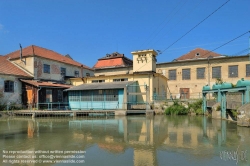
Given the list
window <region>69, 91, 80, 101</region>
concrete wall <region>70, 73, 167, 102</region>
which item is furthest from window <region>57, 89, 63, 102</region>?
concrete wall <region>70, 73, 167, 102</region>

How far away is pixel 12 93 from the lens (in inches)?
862

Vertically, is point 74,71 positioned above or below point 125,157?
above

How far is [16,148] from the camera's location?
741 cm

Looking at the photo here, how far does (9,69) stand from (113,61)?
1739 cm

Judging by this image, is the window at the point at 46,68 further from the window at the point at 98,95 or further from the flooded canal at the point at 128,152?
the flooded canal at the point at 128,152

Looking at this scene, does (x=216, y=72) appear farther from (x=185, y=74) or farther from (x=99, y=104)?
(x=99, y=104)

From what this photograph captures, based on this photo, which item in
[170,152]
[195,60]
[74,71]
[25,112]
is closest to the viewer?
[170,152]

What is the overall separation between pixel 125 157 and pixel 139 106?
48.3 feet

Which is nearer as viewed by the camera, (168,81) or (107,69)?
(168,81)

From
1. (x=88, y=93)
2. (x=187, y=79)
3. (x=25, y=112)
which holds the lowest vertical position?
(x=25, y=112)

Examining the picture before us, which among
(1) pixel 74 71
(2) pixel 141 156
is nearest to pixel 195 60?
(1) pixel 74 71

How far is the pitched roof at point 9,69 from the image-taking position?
22153mm

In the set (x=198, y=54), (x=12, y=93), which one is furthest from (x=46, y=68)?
(x=198, y=54)

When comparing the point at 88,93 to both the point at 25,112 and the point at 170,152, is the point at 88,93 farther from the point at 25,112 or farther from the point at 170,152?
the point at 170,152
